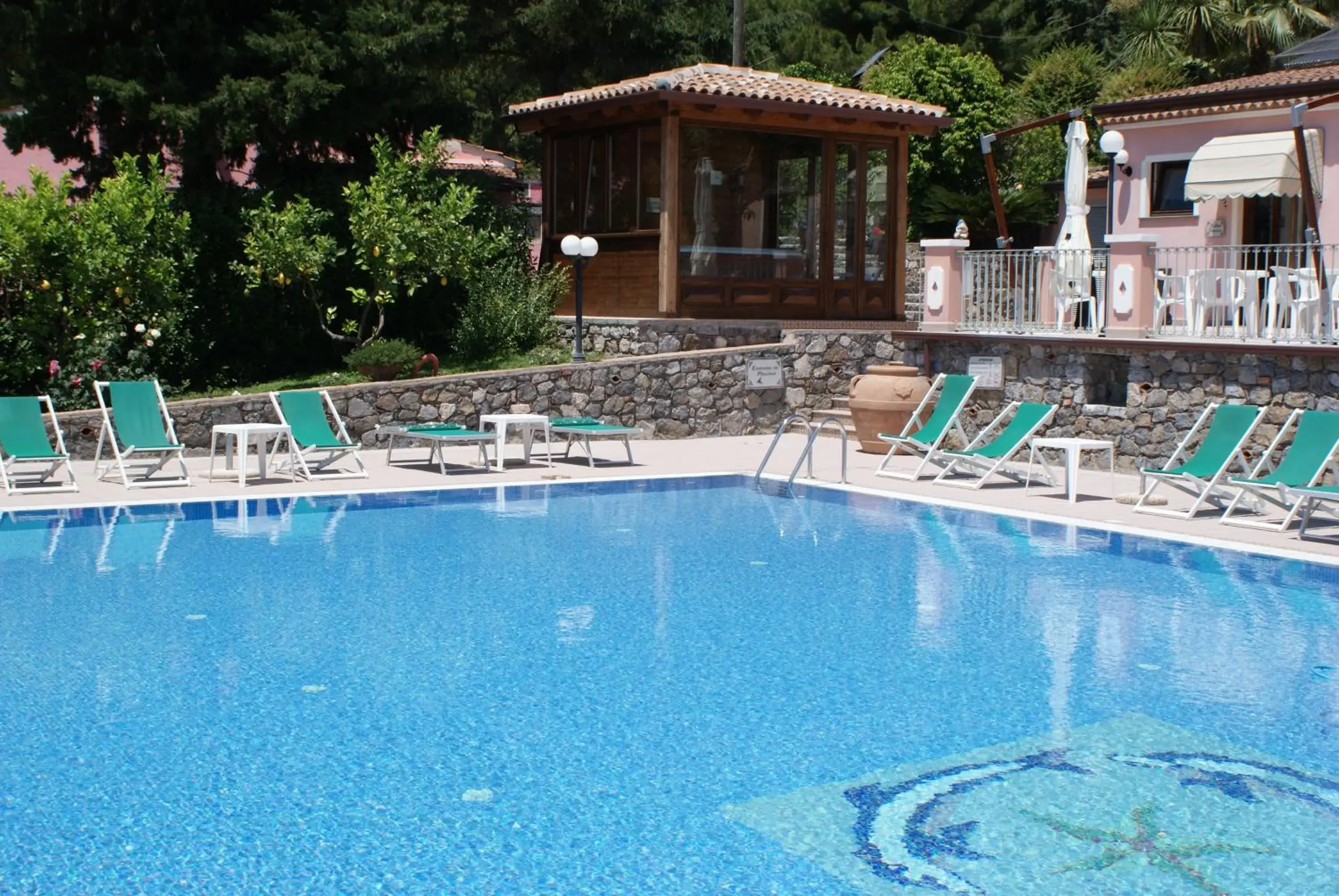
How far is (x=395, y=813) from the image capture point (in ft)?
17.1

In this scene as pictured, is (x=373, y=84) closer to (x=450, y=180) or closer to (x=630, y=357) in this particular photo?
(x=450, y=180)

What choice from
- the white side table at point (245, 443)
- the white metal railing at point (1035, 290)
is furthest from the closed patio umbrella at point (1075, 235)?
the white side table at point (245, 443)

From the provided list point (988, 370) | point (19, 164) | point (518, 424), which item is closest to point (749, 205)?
point (988, 370)

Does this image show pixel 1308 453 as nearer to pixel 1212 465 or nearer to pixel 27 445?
pixel 1212 465

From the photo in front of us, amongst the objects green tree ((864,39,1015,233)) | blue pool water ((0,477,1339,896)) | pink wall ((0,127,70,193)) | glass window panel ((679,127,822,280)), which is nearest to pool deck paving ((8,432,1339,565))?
blue pool water ((0,477,1339,896))

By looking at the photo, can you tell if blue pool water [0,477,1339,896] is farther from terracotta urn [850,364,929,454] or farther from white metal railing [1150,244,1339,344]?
terracotta urn [850,364,929,454]

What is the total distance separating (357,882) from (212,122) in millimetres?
15345

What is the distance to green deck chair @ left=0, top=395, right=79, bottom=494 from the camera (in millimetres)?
12836

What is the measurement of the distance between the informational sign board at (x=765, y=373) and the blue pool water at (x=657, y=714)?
748cm

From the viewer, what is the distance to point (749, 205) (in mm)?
19750

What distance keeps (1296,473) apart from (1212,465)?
824 millimetres

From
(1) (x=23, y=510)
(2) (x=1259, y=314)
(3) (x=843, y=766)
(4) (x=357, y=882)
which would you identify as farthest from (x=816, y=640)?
Result: (2) (x=1259, y=314)

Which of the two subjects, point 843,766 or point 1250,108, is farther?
point 1250,108

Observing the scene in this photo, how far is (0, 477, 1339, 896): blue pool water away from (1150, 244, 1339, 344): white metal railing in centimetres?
435
